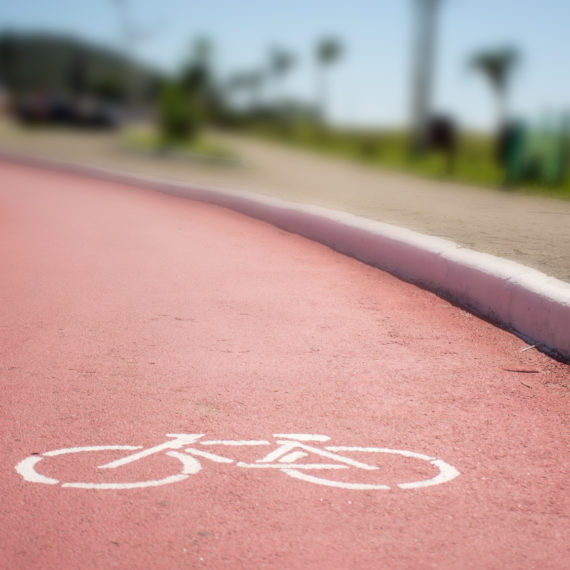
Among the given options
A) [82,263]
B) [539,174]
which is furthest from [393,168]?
[82,263]

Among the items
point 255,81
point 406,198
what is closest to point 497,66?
point 255,81

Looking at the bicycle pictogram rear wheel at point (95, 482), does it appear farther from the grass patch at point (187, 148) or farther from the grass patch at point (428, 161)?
the grass patch at point (187, 148)

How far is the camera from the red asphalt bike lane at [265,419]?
10.6 ft

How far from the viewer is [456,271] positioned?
693 cm

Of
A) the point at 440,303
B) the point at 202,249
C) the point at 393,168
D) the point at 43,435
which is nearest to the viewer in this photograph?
the point at 43,435

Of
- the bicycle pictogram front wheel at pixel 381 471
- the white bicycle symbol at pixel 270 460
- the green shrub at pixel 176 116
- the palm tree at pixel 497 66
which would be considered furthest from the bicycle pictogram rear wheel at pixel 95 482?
the palm tree at pixel 497 66

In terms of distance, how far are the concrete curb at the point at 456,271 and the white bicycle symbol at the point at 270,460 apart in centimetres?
188

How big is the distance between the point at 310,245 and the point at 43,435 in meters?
5.82

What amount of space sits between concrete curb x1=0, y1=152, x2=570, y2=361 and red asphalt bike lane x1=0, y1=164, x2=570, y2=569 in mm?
154

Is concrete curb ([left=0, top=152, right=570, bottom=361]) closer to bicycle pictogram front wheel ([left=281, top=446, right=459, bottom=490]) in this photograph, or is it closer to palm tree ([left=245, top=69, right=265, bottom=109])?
bicycle pictogram front wheel ([left=281, top=446, right=459, bottom=490])

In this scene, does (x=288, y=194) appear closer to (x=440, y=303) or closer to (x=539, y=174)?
(x=539, y=174)

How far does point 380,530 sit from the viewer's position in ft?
10.9

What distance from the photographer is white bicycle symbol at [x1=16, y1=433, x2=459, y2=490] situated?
12.1 ft

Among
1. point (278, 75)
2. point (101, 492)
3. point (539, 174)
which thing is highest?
point (278, 75)
